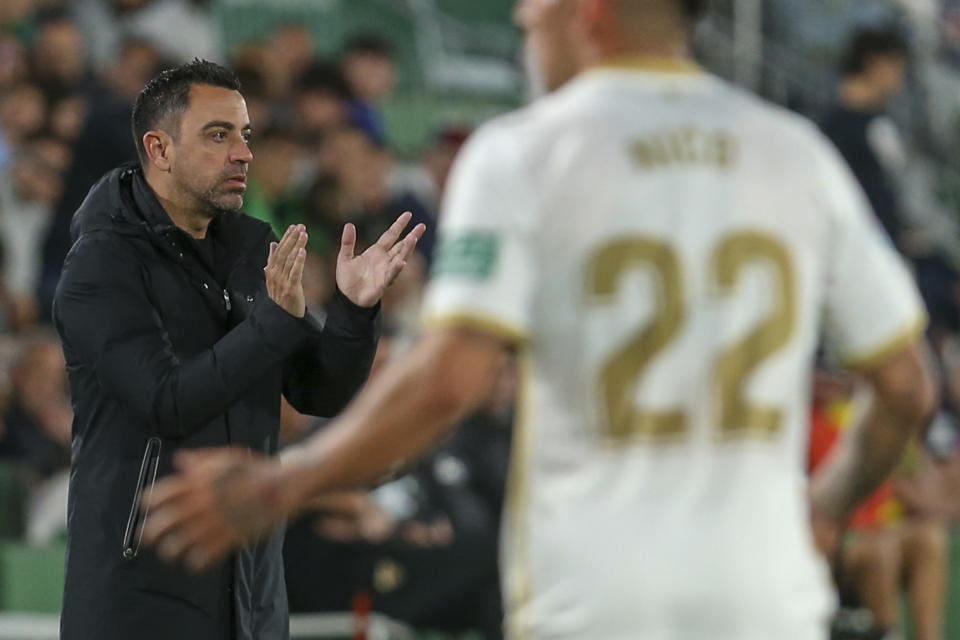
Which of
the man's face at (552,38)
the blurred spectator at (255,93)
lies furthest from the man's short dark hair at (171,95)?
the blurred spectator at (255,93)

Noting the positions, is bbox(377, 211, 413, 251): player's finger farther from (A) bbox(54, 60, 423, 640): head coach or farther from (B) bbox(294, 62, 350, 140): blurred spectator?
(B) bbox(294, 62, 350, 140): blurred spectator

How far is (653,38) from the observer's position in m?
3.04

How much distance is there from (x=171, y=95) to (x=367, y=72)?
713 cm

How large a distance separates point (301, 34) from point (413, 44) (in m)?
2.47

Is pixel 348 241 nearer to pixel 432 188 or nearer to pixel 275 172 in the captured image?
pixel 275 172

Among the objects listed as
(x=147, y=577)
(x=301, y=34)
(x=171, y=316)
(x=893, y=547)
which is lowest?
(x=893, y=547)

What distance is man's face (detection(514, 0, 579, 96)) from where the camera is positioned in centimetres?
303

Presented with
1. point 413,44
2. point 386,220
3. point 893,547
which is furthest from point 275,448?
point 413,44

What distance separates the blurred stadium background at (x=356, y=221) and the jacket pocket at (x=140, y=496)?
11.4 ft

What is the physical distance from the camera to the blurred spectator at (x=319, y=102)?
36.1ft

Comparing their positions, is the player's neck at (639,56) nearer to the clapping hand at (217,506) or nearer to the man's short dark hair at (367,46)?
the clapping hand at (217,506)

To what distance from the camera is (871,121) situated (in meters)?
10.8

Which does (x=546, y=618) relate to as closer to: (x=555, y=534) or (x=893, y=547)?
(x=555, y=534)

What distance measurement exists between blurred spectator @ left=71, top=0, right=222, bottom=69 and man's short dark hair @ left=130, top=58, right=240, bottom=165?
19.1 ft
